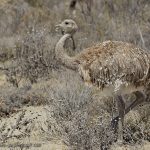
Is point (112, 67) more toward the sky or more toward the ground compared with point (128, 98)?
more toward the sky

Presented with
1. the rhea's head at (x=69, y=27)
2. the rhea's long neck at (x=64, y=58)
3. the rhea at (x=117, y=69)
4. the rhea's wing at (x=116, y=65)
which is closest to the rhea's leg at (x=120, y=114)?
the rhea at (x=117, y=69)

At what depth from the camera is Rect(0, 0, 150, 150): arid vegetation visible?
17.4 ft

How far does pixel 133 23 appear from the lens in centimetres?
1277

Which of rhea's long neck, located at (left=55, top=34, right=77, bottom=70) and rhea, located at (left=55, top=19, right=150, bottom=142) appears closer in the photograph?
rhea, located at (left=55, top=19, right=150, bottom=142)

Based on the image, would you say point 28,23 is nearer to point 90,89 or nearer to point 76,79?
point 76,79

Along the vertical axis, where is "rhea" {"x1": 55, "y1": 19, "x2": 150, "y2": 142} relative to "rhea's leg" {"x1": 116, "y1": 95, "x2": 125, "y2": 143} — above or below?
above

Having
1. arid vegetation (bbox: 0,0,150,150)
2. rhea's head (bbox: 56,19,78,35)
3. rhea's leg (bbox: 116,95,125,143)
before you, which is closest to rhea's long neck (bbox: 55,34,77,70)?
rhea's head (bbox: 56,19,78,35)

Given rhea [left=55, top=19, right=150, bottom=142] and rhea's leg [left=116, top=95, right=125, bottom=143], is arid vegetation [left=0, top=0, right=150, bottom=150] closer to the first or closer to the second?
rhea's leg [left=116, top=95, right=125, bottom=143]

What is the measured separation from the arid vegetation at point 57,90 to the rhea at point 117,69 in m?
0.28

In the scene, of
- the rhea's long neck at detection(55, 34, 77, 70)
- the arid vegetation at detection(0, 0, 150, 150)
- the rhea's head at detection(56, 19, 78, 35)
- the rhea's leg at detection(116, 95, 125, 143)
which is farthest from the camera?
the rhea's head at detection(56, 19, 78, 35)

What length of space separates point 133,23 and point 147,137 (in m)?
7.29

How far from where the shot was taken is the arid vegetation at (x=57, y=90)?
208 inches

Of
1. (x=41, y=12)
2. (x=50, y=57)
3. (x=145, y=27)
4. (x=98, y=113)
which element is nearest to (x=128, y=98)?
(x=98, y=113)

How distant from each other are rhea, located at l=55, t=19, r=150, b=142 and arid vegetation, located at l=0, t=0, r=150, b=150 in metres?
0.28
